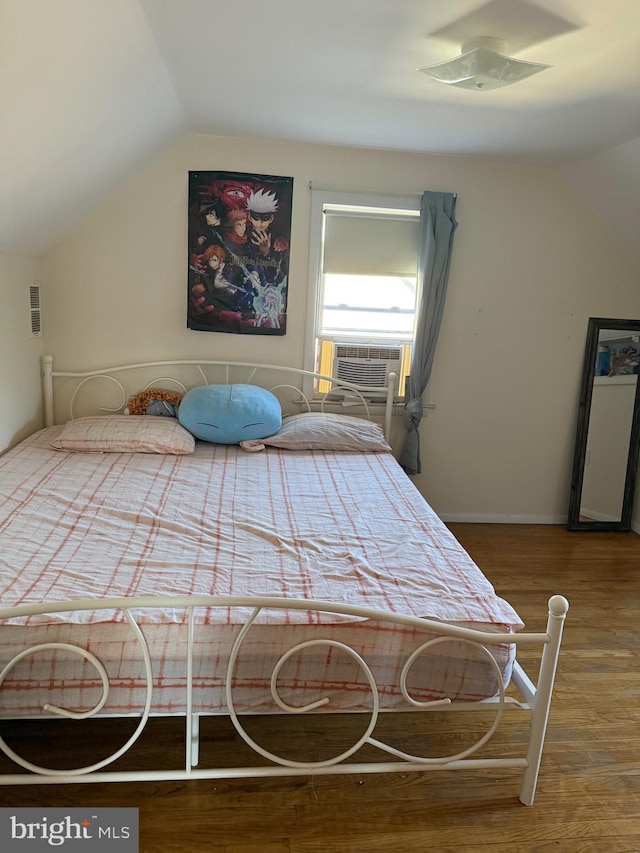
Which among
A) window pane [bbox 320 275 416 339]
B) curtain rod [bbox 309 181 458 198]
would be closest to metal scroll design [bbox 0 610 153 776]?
window pane [bbox 320 275 416 339]

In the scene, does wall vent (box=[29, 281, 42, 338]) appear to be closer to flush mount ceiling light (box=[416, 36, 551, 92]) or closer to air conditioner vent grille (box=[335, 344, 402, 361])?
air conditioner vent grille (box=[335, 344, 402, 361])

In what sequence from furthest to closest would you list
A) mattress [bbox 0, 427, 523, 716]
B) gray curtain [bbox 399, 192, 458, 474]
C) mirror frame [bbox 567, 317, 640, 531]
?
mirror frame [bbox 567, 317, 640, 531] → gray curtain [bbox 399, 192, 458, 474] → mattress [bbox 0, 427, 523, 716]

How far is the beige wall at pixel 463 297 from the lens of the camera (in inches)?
139

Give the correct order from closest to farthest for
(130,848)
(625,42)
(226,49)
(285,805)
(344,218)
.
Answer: (130,848), (285,805), (625,42), (226,49), (344,218)

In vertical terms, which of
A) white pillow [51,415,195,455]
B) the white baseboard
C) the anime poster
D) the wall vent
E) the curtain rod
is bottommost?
the white baseboard

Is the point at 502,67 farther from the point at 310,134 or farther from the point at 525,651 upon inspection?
the point at 525,651

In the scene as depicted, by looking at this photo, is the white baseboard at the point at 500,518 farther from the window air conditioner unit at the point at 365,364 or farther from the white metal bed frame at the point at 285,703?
the white metal bed frame at the point at 285,703

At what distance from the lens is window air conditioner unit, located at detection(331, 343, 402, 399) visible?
3836 millimetres

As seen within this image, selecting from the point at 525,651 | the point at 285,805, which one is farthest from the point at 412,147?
the point at 285,805

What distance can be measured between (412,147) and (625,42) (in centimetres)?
161

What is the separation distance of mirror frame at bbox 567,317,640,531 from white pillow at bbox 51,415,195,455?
2389 mm

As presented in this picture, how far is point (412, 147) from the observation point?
350 centimetres

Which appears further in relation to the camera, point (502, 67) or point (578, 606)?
point (578, 606)

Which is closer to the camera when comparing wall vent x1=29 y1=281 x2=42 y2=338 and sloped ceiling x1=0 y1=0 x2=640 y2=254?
sloped ceiling x1=0 y1=0 x2=640 y2=254
